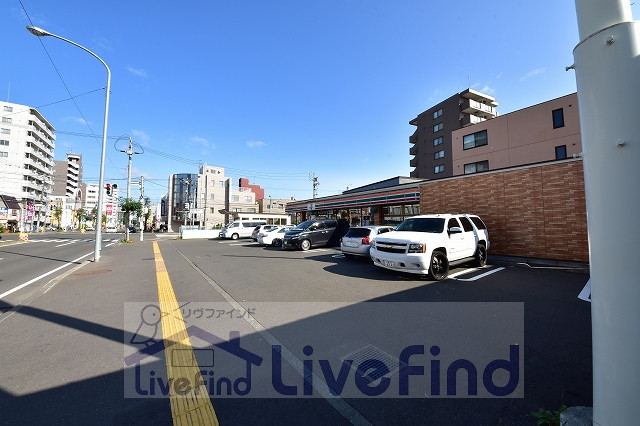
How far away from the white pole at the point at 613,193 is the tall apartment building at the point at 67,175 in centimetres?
10586

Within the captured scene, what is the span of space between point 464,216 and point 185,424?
9.47 metres

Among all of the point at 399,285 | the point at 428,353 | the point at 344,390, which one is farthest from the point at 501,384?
the point at 399,285

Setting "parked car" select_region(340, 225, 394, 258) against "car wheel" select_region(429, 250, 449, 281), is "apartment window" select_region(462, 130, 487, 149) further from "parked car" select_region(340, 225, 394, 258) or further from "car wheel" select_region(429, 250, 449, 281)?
"car wheel" select_region(429, 250, 449, 281)

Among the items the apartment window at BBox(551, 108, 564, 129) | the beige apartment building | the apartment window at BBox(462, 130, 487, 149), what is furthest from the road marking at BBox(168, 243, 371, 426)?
the apartment window at BBox(462, 130, 487, 149)

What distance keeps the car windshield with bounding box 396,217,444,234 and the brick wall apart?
4.66 meters

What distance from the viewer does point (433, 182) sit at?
1458 centimetres

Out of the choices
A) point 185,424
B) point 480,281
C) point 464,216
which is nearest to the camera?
point 185,424

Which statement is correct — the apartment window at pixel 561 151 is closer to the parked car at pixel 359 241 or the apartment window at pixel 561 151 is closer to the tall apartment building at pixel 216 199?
the parked car at pixel 359 241

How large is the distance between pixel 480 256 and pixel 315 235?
851 cm

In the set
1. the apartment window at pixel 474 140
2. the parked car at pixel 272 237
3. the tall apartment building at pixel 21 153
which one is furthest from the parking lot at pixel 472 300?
the tall apartment building at pixel 21 153

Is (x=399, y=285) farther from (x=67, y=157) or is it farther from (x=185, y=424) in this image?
(x=67, y=157)

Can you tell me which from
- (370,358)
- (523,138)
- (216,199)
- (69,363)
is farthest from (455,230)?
(216,199)

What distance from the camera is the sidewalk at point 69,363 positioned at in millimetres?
2469

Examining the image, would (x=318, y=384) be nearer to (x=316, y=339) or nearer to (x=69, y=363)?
(x=316, y=339)
